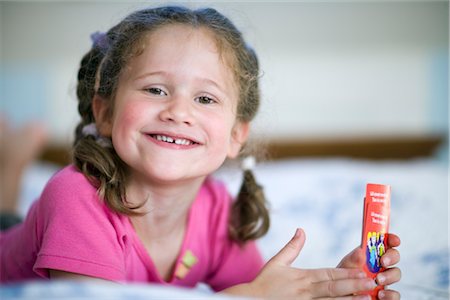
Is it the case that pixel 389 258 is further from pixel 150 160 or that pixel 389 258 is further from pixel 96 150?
pixel 96 150

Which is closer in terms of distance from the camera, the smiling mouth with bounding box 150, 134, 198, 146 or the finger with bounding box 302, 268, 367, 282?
the finger with bounding box 302, 268, 367, 282

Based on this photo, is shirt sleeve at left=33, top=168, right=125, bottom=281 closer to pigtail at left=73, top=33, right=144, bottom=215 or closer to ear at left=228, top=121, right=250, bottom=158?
pigtail at left=73, top=33, right=144, bottom=215

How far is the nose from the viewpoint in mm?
939

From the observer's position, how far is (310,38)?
9.25ft

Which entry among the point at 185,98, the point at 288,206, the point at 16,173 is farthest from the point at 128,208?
the point at 16,173

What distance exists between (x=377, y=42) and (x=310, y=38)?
1.12ft

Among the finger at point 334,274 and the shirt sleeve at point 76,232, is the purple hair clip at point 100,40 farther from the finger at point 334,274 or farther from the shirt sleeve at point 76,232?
the finger at point 334,274

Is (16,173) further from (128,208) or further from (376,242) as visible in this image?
(376,242)

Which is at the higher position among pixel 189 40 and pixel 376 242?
pixel 189 40

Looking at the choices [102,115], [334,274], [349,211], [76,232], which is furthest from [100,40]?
[349,211]

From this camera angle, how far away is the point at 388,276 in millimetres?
865

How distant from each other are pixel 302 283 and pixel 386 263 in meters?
0.14

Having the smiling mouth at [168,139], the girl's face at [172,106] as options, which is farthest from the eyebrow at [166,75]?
the smiling mouth at [168,139]

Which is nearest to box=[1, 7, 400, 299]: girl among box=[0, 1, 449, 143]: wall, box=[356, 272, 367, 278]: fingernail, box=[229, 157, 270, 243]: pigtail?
box=[356, 272, 367, 278]: fingernail
